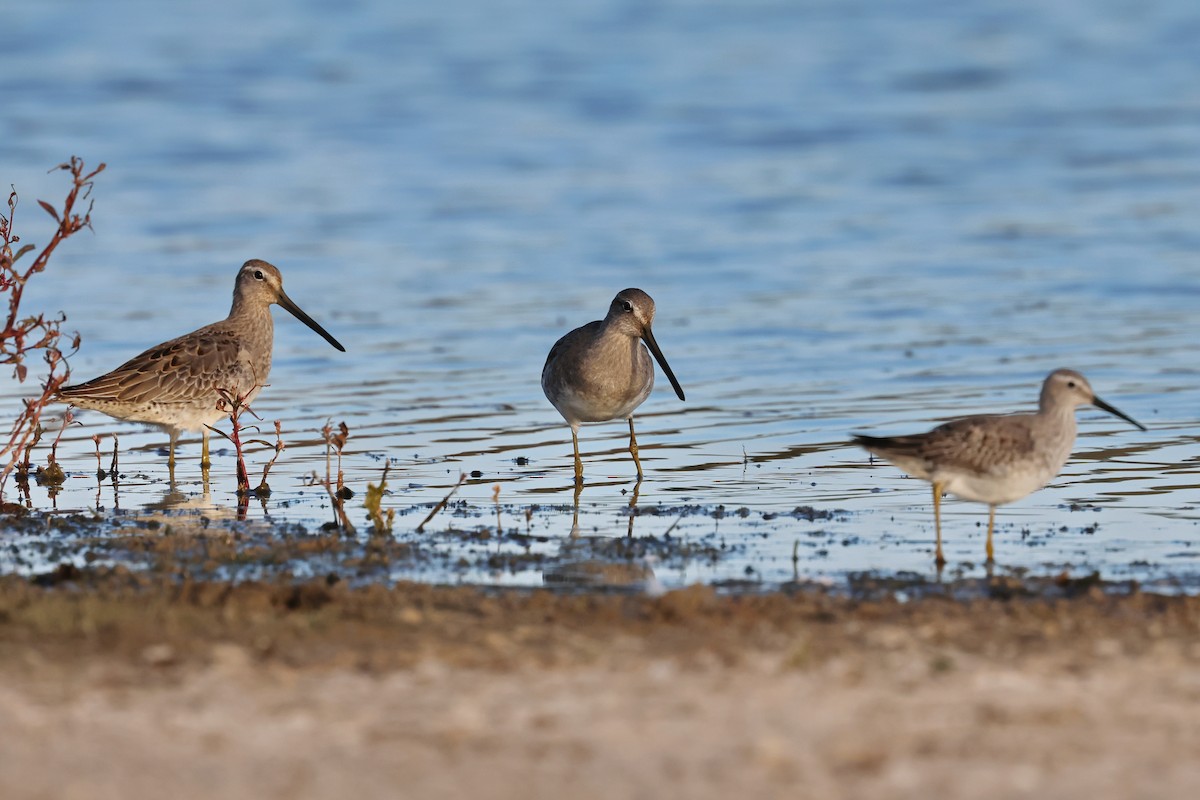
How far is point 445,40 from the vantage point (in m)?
41.0

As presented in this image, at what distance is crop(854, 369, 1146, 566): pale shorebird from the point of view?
30.0ft

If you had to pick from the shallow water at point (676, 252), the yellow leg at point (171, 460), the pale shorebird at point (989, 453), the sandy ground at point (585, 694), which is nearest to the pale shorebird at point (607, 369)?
the shallow water at point (676, 252)

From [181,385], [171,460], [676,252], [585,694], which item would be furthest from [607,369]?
[676,252]

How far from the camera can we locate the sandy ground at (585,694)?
18.1ft

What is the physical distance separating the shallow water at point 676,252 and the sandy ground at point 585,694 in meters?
1.34

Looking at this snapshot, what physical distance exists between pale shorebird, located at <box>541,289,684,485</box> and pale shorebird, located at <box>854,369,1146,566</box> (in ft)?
9.65

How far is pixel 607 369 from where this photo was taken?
40.4ft

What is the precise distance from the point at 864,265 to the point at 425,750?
14.9 m

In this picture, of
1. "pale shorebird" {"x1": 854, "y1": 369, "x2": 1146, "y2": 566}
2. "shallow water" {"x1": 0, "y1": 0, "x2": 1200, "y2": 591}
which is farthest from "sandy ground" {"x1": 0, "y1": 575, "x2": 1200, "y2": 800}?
"shallow water" {"x1": 0, "y1": 0, "x2": 1200, "y2": 591}

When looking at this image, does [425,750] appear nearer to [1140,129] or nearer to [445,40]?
[1140,129]

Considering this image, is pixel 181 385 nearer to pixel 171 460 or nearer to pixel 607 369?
pixel 171 460

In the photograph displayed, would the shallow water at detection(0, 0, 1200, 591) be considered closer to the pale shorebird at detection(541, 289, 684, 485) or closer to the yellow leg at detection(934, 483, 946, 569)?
the yellow leg at detection(934, 483, 946, 569)

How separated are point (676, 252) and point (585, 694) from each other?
14954 millimetres

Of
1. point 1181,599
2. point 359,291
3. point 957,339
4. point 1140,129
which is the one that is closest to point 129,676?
point 1181,599
